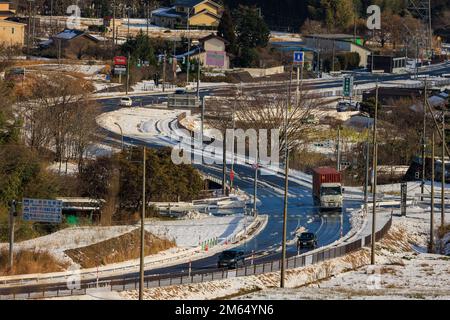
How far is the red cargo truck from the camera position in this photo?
152 ft

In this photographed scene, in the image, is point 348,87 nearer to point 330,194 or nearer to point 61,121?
point 61,121

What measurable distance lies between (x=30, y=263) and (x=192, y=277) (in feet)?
14.8

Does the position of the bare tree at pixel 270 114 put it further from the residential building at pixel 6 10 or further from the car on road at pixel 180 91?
the residential building at pixel 6 10

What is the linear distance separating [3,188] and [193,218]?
6.83 m

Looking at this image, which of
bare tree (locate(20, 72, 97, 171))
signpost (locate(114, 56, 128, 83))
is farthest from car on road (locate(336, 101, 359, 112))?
bare tree (locate(20, 72, 97, 171))

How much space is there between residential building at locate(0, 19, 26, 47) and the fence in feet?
191

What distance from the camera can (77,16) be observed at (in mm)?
113375

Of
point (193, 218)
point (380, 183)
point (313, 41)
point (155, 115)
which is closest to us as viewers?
point (193, 218)

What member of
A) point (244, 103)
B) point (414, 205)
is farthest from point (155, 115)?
point (414, 205)

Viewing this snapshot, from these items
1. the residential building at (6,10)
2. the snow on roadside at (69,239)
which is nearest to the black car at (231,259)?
the snow on roadside at (69,239)

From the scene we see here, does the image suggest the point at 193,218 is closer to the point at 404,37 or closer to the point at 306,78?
the point at 306,78

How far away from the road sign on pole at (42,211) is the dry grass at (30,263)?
110 inches

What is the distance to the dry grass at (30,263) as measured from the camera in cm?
3406

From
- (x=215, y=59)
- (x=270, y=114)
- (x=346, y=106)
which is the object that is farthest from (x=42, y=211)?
(x=215, y=59)
